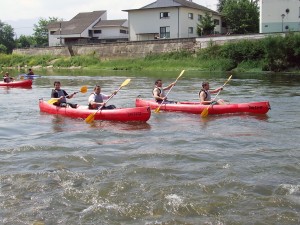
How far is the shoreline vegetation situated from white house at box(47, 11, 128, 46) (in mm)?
9384

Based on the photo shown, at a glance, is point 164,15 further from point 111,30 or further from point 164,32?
point 111,30

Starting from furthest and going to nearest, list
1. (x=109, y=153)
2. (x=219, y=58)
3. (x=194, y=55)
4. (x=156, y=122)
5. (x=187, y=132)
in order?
(x=194, y=55)
(x=219, y=58)
(x=156, y=122)
(x=187, y=132)
(x=109, y=153)

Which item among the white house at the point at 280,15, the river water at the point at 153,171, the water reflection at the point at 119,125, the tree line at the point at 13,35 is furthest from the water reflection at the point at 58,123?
the tree line at the point at 13,35

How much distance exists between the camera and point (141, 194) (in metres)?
6.18

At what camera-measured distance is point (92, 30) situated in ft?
193

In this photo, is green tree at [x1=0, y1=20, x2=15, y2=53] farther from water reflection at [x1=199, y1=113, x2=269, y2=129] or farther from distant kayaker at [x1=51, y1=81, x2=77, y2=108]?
water reflection at [x1=199, y1=113, x2=269, y2=129]

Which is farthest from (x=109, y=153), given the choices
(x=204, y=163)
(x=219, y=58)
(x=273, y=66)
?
(x=219, y=58)

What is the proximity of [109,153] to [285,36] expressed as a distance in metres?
28.2

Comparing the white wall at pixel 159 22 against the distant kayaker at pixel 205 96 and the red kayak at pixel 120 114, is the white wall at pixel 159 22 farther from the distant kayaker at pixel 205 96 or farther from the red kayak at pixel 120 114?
the red kayak at pixel 120 114

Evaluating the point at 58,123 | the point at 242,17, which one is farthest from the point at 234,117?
the point at 242,17

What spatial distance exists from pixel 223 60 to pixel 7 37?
163ft

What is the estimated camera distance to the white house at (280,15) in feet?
124

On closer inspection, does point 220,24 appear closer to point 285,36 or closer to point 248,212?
point 285,36

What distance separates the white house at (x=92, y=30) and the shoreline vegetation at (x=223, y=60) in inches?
369
